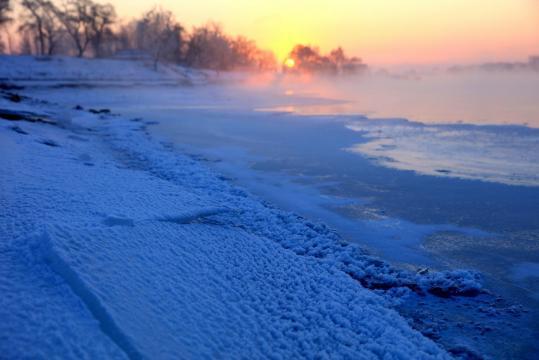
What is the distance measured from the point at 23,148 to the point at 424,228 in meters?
6.58

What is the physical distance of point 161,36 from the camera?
5891cm

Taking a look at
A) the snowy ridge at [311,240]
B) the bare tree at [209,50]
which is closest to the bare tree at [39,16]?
the bare tree at [209,50]

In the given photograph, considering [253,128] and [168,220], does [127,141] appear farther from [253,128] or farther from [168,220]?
[168,220]

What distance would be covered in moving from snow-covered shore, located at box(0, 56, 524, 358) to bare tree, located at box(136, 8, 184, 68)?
52.9 m

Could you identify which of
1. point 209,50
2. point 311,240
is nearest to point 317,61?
point 209,50

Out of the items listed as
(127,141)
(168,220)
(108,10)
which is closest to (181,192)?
(168,220)

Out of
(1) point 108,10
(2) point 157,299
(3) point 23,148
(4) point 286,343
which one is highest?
(1) point 108,10

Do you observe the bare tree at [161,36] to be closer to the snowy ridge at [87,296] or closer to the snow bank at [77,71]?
the snow bank at [77,71]

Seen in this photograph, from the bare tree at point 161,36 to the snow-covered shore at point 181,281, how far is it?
52892mm

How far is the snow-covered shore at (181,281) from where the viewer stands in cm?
242

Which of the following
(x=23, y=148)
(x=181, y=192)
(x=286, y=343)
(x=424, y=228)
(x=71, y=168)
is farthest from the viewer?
(x=23, y=148)

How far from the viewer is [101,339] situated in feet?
7.50

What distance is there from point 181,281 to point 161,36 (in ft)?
203

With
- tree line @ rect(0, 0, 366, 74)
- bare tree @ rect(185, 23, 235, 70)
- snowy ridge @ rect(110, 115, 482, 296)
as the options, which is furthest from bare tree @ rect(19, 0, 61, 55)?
snowy ridge @ rect(110, 115, 482, 296)
